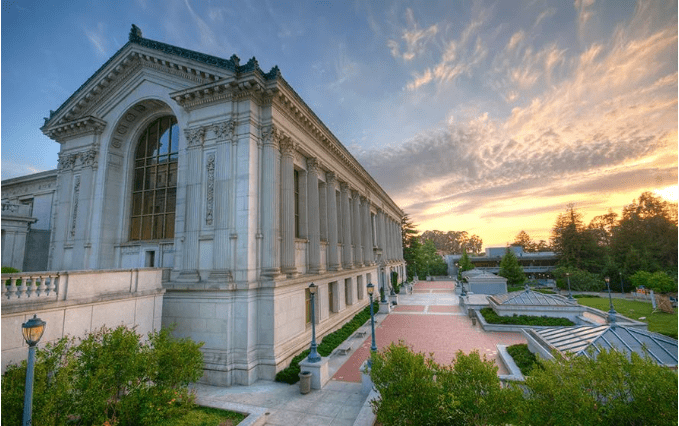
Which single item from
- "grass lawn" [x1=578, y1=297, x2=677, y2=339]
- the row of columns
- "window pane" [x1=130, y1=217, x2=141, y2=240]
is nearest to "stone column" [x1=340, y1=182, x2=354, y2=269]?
the row of columns

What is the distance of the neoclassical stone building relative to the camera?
569 inches

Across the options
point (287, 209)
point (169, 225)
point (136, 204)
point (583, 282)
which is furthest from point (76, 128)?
point (583, 282)

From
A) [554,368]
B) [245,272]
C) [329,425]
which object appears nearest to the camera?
[554,368]

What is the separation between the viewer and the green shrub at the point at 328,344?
13.7 metres

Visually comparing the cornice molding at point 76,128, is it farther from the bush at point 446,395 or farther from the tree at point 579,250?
the tree at point 579,250

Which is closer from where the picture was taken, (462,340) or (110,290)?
(110,290)

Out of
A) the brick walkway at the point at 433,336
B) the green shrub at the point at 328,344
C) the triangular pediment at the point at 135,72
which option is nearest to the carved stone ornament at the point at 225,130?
the triangular pediment at the point at 135,72

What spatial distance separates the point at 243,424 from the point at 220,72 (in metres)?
15.1

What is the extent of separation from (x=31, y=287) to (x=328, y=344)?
13607mm

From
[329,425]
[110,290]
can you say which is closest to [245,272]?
[110,290]

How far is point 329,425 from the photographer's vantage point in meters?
10.1

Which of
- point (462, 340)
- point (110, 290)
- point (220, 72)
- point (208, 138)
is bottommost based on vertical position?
point (462, 340)

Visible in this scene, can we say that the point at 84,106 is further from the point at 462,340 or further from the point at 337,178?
the point at 462,340

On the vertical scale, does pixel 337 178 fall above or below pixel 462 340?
above
